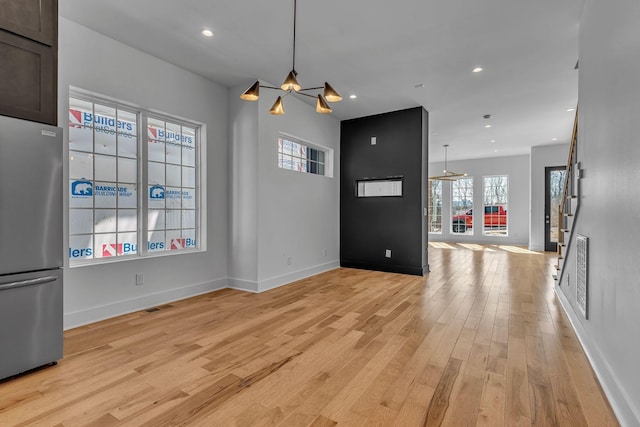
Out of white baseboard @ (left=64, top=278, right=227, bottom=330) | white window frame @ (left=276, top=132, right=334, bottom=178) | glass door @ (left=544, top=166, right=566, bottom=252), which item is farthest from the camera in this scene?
glass door @ (left=544, top=166, right=566, bottom=252)

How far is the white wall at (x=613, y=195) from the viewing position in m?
1.66

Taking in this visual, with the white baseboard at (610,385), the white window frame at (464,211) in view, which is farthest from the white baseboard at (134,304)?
A: the white window frame at (464,211)

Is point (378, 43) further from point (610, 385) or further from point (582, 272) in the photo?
point (610, 385)

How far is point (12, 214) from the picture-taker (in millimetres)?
2117

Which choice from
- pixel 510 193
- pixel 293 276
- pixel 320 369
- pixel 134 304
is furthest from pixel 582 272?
pixel 510 193

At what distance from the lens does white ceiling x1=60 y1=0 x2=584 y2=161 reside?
295 centimetres

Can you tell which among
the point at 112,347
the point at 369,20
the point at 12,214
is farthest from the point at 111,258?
the point at 369,20

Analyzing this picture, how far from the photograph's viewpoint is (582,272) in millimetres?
2838

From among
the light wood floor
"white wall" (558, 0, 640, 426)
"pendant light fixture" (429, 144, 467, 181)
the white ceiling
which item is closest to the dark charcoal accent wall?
the white ceiling

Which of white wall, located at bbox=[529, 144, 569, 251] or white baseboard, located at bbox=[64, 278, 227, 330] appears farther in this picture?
white wall, located at bbox=[529, 144, 569, 251]

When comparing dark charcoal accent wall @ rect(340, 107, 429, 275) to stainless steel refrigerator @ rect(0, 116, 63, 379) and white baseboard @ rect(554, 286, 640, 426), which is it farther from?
stainless steel refrigerator @ rect(0, 116, 63, 379)

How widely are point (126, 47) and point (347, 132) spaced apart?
4.12m

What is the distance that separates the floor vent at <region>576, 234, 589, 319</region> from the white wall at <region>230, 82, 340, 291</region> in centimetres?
364

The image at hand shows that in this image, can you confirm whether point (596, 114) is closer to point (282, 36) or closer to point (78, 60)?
point (282, 36)
